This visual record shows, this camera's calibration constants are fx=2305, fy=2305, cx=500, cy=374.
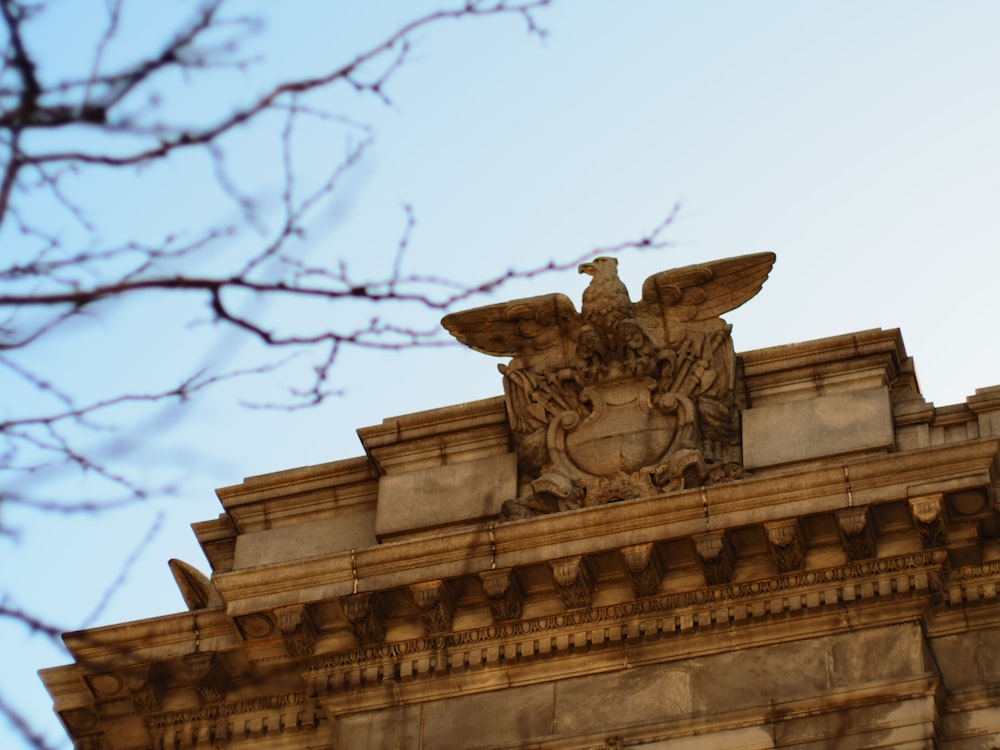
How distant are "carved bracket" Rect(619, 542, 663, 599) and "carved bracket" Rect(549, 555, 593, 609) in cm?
36

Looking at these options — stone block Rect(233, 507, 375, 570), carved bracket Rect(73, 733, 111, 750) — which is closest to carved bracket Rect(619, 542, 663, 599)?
stone block Rect(233, 507, 375, 570)

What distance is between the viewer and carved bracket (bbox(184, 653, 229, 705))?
19891 millimetres

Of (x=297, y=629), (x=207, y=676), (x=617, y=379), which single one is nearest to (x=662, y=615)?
(x=617, y=379)

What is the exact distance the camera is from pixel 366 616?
1927cm

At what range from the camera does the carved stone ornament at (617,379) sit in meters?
19.8

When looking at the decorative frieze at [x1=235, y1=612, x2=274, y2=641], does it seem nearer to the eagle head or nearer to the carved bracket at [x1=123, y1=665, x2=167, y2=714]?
the carved bracket at [x1=123, y1=665, x2=167, y2=714]

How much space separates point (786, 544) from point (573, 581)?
176 centimetres

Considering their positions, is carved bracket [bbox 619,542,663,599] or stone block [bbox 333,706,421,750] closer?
carved bracket [bbox 619,542,663,599]

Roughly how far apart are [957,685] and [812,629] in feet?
4.00

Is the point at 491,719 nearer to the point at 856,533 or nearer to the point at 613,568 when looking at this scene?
the point at 613,568

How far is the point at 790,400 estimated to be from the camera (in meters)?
20.2

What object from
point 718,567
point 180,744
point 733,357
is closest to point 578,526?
point 718,567

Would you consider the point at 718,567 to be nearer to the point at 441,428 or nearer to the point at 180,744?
the point at 441,428

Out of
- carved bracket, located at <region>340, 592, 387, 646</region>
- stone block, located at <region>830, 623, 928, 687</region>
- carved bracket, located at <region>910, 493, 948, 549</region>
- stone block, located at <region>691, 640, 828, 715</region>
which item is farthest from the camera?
carved bracket, located at <region>340, 592, 387, 646</region>
